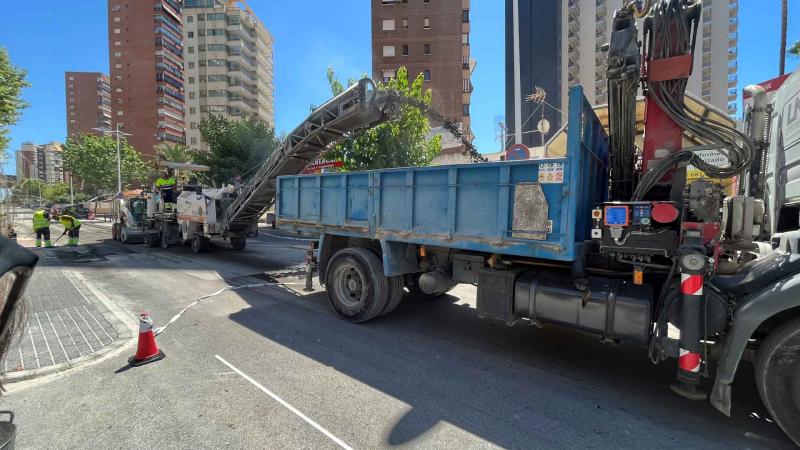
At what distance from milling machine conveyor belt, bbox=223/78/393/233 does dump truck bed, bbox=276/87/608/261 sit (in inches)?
116

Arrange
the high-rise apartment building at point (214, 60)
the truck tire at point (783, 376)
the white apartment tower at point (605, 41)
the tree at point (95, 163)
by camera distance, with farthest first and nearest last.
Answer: the high-rise apartment building at point (214, 60) → the white apartment tower at point (605, 41) → the tree at point (95, 163) → the truck tire at point (783, 376)

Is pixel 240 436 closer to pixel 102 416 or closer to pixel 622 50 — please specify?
pixel 102 416

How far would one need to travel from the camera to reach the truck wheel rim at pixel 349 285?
19.6ft

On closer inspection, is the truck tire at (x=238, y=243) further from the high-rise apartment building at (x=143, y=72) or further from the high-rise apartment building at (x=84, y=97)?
the high-rise apartment building at (x=84, y=97)

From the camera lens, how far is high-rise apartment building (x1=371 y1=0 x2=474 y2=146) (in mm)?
42312

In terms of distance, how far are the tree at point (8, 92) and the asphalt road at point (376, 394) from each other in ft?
56.2

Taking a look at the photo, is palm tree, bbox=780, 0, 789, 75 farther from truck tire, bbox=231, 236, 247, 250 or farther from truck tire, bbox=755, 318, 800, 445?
truck tire, bbox=231, 236, 247, 250

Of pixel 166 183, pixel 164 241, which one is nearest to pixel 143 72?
pixel 166 183

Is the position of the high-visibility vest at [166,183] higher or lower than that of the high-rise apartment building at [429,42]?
lower

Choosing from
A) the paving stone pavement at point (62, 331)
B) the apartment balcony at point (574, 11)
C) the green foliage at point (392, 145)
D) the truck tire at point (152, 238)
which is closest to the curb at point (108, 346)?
the paving stone pavement at point (62, 331)

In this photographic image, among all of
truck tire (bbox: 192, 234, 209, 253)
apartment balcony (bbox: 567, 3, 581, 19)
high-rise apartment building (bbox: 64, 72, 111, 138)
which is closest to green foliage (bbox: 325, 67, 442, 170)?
truck tire (bbox: 192, 234, 209, 253)

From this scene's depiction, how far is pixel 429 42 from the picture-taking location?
4262 centimetres

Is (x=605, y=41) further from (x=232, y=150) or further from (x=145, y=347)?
(x=145, y=347)

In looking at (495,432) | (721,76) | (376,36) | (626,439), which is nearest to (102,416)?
(495,432)
